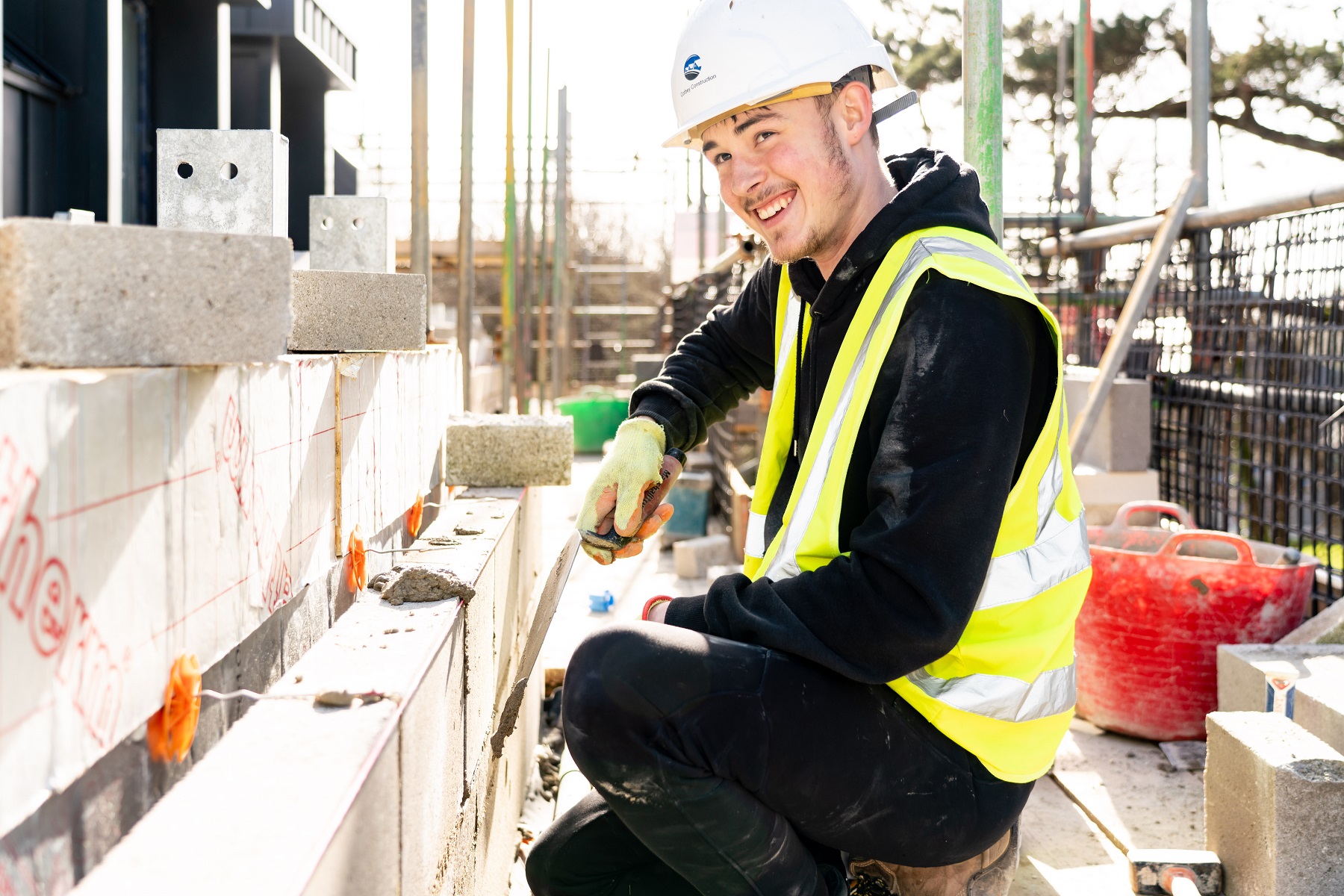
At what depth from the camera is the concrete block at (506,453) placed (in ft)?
12.7

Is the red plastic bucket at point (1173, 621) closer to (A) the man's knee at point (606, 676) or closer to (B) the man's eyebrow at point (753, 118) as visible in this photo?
(B) the man's eyebrow at point (753, 118)

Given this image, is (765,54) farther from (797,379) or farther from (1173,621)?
(1173,621)

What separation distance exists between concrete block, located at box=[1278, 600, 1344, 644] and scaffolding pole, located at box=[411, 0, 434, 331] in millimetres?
3600

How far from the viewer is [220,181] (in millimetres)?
2602

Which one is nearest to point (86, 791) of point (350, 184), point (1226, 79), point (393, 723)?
point (393, 723)

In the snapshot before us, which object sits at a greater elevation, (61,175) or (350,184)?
(350,184)

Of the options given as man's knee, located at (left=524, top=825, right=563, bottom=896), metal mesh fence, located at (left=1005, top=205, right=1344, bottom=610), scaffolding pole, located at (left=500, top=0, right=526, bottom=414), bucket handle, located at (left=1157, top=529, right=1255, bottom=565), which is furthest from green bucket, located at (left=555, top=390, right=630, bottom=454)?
man's knee, located at (left=524, top=825, right=563, bottom=896)

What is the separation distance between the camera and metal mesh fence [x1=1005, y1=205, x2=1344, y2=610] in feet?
15.8

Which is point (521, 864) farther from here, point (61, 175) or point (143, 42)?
point (143, 42)

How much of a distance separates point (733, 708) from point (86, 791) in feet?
3.45

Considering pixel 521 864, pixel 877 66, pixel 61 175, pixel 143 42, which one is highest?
pixel 143 42

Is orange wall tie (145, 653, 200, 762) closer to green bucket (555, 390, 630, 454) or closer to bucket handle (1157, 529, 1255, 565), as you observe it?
bucket handle (1157, 529, 1255, 565)

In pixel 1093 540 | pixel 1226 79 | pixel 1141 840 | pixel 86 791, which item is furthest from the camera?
pixel 1226 79

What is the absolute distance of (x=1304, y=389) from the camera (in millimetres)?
4977
